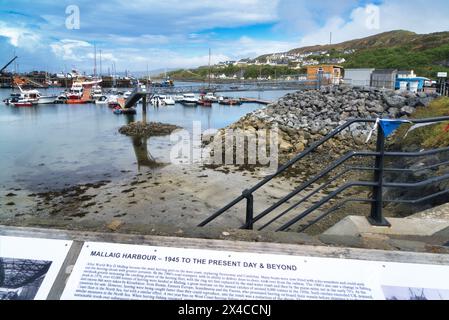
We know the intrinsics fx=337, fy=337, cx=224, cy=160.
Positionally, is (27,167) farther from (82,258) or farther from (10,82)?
(10,82)

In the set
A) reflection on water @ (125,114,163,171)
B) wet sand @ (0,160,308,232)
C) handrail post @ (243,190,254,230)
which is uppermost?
handrail post @ (243,190,254,230)

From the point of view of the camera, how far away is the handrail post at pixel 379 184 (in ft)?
10.9

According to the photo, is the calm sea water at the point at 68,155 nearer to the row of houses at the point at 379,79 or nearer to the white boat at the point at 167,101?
the row of houses at the point at 379,79

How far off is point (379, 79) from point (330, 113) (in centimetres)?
1494

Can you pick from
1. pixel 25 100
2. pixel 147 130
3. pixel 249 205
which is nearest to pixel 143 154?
pixel 147 130

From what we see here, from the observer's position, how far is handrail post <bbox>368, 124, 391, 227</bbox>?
10.9 ft

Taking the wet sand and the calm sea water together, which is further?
the calm sea water

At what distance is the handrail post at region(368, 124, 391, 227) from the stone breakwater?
13083 millimetres

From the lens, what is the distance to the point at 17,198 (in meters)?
11.8

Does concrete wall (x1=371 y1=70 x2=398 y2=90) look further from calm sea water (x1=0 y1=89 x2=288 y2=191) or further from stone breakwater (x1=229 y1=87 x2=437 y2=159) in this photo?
calm sea water (x1=0 y1=89 x2=288 y2=191)

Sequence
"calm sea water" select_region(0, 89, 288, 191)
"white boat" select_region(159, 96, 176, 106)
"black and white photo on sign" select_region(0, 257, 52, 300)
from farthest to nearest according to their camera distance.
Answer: "white boat" select_region(159, 96, 176, 106) → "calm sea water" select_region(0, 89, 288, 191) → "black and white photo on sign" select_region(0, 257, 52, 300)

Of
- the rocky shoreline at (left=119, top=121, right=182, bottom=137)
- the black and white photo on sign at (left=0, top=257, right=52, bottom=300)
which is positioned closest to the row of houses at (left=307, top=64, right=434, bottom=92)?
the rocky shoreline at (left=119, top=121, right=182, bottom=137)

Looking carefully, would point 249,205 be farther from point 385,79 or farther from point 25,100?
point 25,100

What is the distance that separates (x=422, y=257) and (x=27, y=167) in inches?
706
